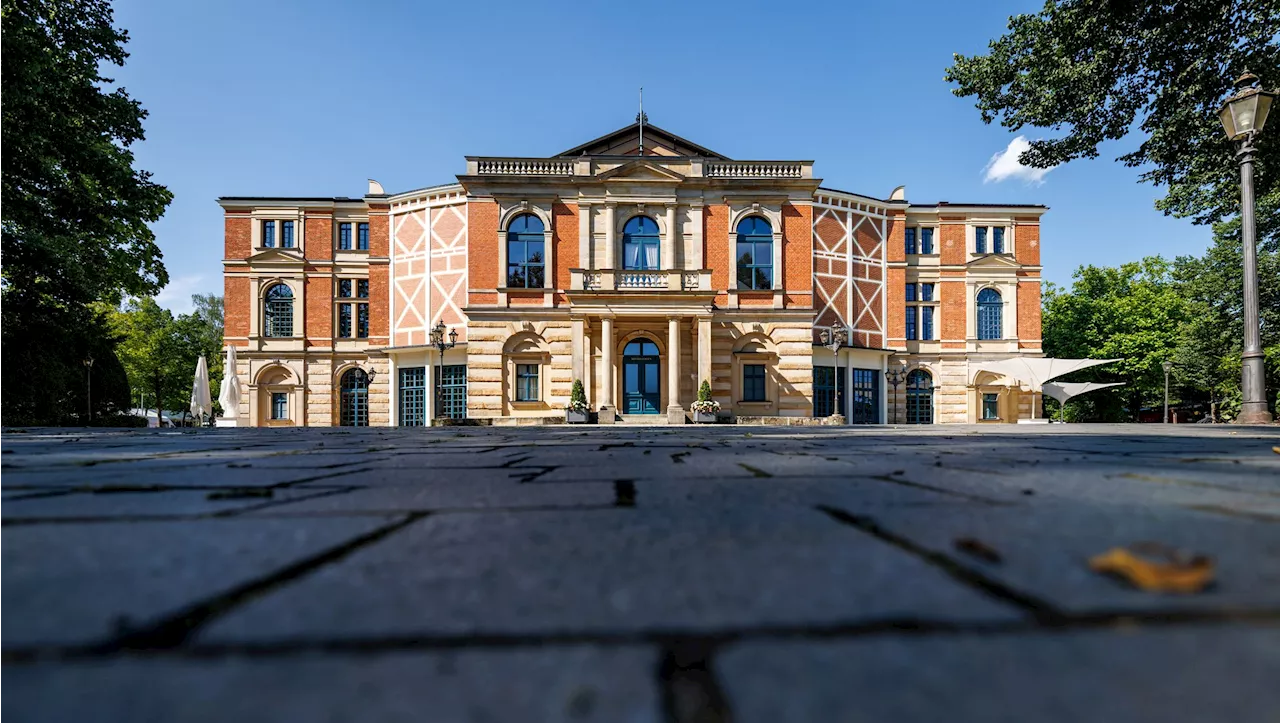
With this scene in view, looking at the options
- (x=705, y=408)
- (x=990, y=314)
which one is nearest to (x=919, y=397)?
(x=990, y=314)

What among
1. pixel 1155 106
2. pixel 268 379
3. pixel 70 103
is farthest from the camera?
pixel 268 379

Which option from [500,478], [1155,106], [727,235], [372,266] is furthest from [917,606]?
[372,266]

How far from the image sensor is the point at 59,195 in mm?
12680

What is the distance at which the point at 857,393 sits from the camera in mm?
25781

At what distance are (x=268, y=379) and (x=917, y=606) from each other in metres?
30.8

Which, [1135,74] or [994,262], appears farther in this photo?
[994,262]

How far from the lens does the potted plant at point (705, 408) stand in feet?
61.7

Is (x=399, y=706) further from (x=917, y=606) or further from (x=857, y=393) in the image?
(x=857, y=393)

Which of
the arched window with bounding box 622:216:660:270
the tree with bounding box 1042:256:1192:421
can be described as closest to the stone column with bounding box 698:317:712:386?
the arched window with bounding box 622:216:660:270

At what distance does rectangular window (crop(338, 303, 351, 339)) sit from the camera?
26859mm

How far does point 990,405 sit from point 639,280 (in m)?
18.3

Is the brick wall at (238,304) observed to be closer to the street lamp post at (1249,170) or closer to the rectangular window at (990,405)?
the street lamp post at (1249,170)

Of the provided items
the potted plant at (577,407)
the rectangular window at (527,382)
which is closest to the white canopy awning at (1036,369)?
the potted plant at (577,407)

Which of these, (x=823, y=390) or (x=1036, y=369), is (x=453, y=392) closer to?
(x=823, y=390)
